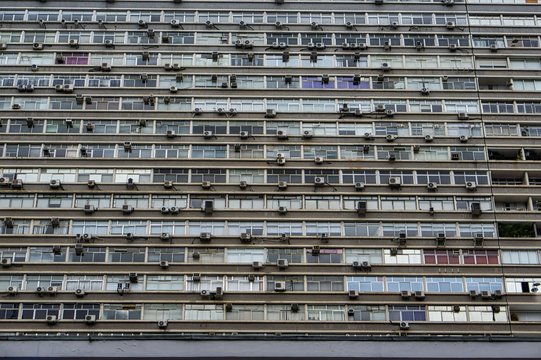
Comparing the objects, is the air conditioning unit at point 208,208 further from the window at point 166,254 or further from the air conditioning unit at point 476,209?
the air conditioning unit at point 476,209

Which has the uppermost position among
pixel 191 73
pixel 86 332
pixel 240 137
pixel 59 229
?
pixel 191 73

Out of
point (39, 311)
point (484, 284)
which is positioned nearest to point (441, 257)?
point (484, 284)

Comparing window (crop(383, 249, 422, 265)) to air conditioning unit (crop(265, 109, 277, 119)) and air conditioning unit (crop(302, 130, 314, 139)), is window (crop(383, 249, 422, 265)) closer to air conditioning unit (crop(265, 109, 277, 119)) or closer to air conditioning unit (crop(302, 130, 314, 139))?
A: air conditioning unit (crop(302, 130, 314, 139))

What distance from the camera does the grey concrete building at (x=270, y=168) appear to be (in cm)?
3959

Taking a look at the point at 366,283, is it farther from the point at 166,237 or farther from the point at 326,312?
the point at 166,237

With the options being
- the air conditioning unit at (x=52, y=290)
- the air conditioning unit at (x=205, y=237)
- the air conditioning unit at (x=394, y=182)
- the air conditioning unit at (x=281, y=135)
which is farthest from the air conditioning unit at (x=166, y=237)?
the air conditioning unit at (x=394, y=182)

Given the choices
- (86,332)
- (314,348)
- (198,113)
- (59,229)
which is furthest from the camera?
(198,113)

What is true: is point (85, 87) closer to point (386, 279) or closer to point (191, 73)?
point (191, 73)

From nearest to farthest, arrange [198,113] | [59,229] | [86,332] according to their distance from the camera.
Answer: [86,332] < [59,229] < [198,113]

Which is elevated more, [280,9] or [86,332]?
[280,9]

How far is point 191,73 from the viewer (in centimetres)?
4497

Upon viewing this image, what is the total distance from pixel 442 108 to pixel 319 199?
7098mm

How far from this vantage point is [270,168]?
42656 mm

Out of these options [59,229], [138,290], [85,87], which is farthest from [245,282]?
[85,87]
